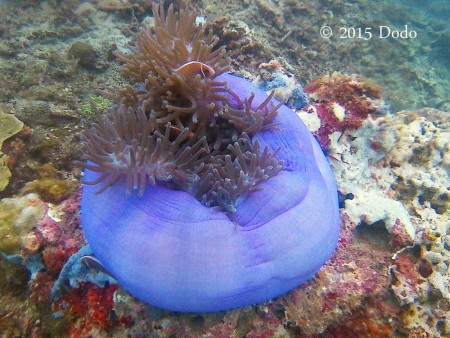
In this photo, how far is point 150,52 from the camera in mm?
2438

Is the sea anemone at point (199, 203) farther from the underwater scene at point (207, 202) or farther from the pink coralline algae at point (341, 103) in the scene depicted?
the pink coralline algae at point (341, 103)

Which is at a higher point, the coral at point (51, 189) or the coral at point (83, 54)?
Result: the coral at point (83, 54)

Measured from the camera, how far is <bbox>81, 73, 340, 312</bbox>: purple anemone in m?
1.85

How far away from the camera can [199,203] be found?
2.03 m

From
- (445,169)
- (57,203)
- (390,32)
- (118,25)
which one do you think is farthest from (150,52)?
(390,32)

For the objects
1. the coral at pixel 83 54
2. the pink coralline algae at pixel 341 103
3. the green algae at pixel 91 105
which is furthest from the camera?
the coral at pixel 83 54

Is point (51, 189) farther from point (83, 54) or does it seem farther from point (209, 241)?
point (83, 54)

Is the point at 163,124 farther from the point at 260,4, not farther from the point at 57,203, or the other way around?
the point at 260,4

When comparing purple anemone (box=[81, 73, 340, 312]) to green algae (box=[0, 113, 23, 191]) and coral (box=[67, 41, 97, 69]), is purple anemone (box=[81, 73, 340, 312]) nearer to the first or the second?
green algae (box=[0, 113, 23, 191])

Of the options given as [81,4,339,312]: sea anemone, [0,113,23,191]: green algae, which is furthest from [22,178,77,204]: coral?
[81,4,339,312]: sea anemone

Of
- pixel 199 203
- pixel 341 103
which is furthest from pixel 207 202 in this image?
pixel 341 103

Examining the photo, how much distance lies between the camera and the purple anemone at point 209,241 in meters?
1.85

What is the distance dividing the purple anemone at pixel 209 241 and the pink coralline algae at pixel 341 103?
108 cm

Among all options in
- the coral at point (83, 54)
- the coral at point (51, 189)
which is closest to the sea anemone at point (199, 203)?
the coral at point (51, 189)
